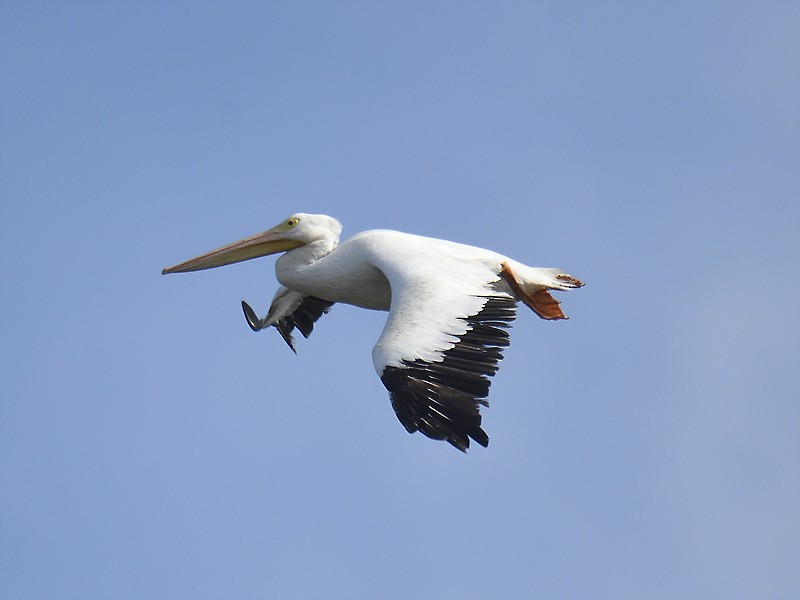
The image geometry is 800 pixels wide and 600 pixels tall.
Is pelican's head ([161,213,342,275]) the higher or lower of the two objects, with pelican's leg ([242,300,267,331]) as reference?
higher

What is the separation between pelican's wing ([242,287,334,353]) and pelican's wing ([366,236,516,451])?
253 cm

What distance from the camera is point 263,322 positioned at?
47.2 feet

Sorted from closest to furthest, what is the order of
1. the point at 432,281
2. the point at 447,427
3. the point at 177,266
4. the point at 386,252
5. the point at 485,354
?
the point at 447,427 < the point at 485,354 < the point at 432,281 < the point at 386,252 < the point at 177,266

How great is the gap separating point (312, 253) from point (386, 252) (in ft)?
5.06

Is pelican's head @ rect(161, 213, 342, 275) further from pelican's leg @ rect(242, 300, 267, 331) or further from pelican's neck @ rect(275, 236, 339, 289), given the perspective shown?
pelican's leg @ rect(242, 300, 267, 331)

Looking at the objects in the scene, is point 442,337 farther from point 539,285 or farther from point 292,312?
point 292,312

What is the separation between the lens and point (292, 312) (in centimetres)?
1454

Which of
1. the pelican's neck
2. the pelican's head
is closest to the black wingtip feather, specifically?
the pelican's neck

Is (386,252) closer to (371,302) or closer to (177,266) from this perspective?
(371,302)

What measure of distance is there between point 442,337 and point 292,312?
166 inches

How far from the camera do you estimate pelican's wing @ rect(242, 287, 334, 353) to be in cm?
1444

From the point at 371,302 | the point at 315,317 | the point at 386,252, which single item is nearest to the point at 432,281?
the point at 386,252

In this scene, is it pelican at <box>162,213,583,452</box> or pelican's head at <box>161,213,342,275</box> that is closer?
pelican at <box>162,213,583,452</box>

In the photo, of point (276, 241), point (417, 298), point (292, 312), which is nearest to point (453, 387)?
point (417, 298)
